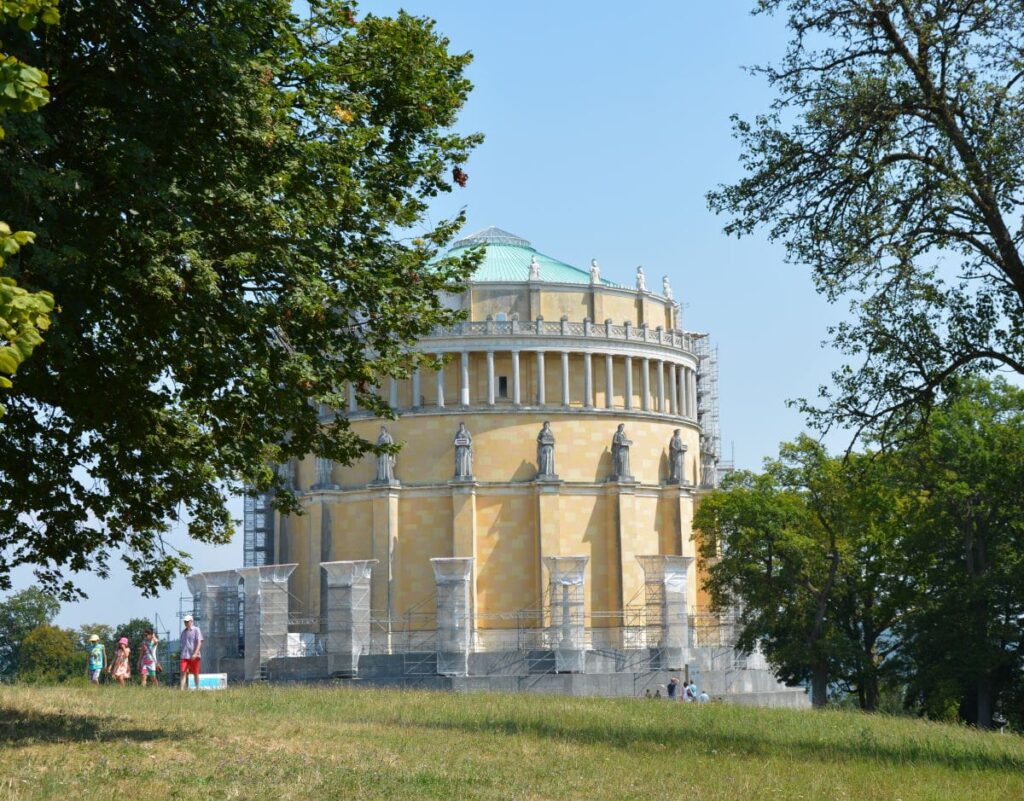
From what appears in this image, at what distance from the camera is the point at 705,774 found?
17922 millimetres

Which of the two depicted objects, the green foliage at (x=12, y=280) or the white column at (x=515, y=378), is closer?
the green foliage at (x=12, y=280)

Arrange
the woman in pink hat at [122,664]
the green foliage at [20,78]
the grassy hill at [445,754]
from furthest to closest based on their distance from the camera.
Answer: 1. the woman in pink hat at [122,664]
2. the grassy hill at [445,754]
3. the green foliage at [20,78]

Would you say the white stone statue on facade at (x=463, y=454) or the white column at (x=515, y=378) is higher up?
the white column at (x=515, y=378)

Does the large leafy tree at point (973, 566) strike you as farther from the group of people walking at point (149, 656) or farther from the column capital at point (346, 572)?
the group of people walking at point (149, 656)

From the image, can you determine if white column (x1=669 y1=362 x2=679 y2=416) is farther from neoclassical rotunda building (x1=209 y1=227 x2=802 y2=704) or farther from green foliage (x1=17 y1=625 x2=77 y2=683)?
green foliage (x1=17 y1=625 x2=77 y2=683)

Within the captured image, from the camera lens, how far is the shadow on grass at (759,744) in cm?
2070

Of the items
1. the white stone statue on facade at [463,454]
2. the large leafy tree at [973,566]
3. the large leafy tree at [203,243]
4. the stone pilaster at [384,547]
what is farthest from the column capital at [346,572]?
the large leafy tree at [203,243]

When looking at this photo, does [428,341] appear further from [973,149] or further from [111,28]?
[111,28]

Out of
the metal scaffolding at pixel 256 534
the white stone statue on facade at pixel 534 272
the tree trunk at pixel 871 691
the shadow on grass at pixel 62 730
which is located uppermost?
the white stone statue on facade at pixel 534 272

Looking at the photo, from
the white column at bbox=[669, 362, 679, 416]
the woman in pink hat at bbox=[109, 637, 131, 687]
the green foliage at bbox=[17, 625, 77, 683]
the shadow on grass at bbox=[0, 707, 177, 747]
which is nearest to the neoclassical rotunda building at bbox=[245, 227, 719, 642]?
the white column at bbox=[669, 362, 679, 416]

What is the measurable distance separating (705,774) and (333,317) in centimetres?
A: 743

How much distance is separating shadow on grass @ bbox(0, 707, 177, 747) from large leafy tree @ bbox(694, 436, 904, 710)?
42206 millimetres

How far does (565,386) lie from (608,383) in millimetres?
2499

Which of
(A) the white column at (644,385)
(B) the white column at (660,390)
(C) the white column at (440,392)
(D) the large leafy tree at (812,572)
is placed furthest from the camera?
(B) the white column at (660,390)
